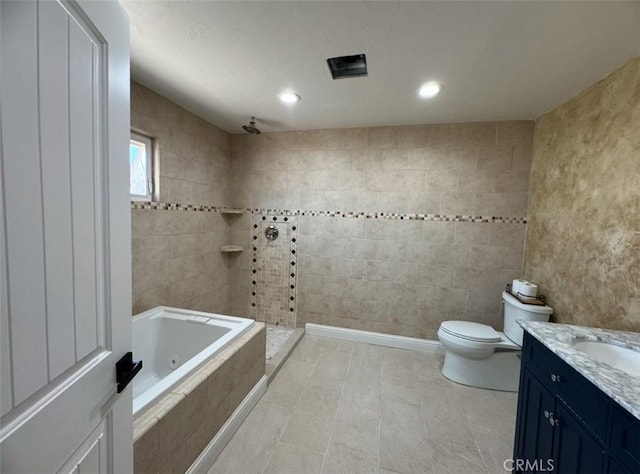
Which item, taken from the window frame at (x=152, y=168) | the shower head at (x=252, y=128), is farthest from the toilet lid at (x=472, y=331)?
the window frame at (x=152, y=168)

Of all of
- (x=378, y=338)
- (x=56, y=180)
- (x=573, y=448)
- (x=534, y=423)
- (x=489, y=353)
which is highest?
(x=56, y=180)

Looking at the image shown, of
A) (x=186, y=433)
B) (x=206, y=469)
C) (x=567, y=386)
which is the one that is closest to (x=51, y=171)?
(x=186, y=433)

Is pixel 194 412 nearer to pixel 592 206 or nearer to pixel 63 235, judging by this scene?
pixel 63 235

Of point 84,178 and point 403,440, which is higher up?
point 84,178

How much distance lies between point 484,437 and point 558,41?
2352 millimetres

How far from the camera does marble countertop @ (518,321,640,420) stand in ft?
2.72

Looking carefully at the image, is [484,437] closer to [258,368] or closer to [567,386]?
[567,386]

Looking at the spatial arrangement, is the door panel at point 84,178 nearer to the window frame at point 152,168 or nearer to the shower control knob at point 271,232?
the window frame at point 152,168

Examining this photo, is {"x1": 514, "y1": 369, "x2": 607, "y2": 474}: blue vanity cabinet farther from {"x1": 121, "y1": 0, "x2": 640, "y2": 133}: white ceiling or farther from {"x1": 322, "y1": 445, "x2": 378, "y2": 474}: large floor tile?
{"x1": 121, "y1": 0, "x2": 640, "y2": 133}: white ceiling

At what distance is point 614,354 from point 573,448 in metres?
0.50

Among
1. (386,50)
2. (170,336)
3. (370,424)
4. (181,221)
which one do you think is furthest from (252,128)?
(370,424)

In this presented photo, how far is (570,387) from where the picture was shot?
1.03m

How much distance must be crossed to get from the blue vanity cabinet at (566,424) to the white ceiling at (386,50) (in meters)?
1.56

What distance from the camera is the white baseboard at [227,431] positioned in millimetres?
1381
